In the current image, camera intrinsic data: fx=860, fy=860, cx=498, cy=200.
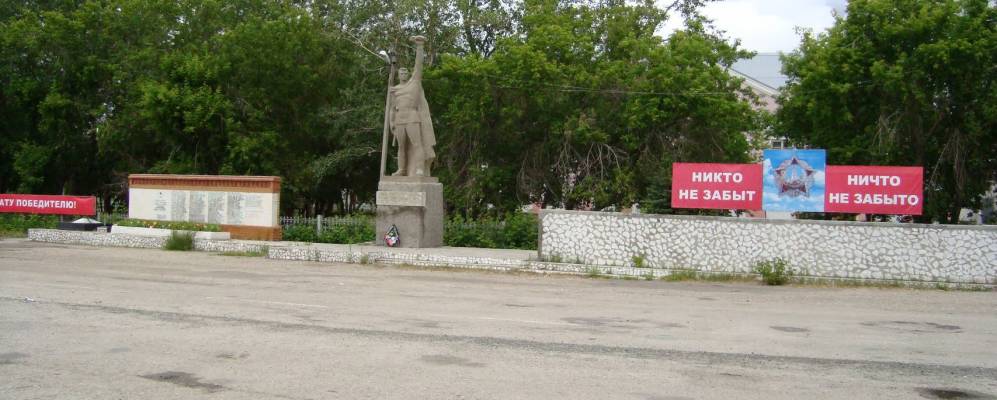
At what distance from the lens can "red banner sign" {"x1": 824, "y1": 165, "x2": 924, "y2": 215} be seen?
17.9 meters

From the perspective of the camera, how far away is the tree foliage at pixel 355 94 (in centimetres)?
2956

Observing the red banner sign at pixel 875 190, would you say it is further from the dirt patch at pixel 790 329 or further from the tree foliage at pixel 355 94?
the tree foliage at pixel 355 94

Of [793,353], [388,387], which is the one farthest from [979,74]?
[388,387]

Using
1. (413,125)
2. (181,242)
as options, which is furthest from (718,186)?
(181,242)

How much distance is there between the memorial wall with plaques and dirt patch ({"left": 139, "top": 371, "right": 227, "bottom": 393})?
1725 centimetres

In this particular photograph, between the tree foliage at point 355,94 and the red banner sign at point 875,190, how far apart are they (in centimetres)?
877

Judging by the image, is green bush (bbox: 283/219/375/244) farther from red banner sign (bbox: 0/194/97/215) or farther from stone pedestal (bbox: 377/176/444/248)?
red banner sign (bbox: 0/194/97/215)

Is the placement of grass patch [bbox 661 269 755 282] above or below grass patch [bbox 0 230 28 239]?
below

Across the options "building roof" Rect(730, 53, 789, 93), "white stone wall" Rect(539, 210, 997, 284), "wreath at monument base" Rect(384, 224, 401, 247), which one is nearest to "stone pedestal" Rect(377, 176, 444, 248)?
"wreath at monument base" Rect(384, 224, 401, 247)

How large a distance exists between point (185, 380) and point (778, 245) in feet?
45.8

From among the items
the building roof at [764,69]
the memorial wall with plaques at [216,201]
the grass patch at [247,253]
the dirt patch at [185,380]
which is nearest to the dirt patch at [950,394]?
the dirt patch at [185,380]

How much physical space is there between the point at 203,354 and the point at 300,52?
26241 mm

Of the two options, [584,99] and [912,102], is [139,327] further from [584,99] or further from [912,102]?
[912,102]

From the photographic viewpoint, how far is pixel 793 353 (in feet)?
30.4
